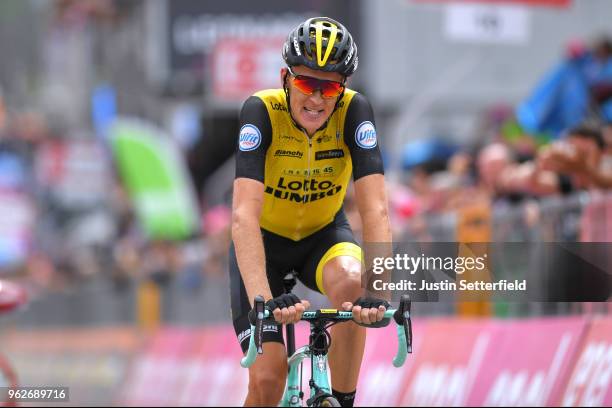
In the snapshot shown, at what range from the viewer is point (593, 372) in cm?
946

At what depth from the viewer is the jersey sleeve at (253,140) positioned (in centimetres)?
737

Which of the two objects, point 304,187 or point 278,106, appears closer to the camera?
point 278,106

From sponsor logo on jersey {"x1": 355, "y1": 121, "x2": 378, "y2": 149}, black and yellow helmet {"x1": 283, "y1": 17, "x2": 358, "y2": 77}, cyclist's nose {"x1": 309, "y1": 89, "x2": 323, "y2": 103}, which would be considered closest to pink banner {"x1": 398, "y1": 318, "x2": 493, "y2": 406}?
sponsor logo on jersey {"x1": 355, "y1": 121, "x2": 378, "y2": 149}

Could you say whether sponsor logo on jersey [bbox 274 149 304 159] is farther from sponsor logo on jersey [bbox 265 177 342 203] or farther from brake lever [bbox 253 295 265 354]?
brake lever [bbox 253 295 265 354]

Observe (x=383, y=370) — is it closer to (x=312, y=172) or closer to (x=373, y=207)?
(x=312, y=172)

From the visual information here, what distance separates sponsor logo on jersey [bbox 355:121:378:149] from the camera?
7535 millimetres

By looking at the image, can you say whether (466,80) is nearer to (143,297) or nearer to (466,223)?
(143,297)

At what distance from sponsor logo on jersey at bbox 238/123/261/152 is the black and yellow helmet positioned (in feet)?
1.32

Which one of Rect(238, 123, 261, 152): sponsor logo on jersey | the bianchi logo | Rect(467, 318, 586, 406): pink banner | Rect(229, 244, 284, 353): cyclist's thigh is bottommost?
Rect(467, 318, 586, 406): pink banner

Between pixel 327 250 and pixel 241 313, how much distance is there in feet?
1.97

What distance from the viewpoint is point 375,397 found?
11.9 m

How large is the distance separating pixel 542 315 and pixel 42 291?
1462cm
